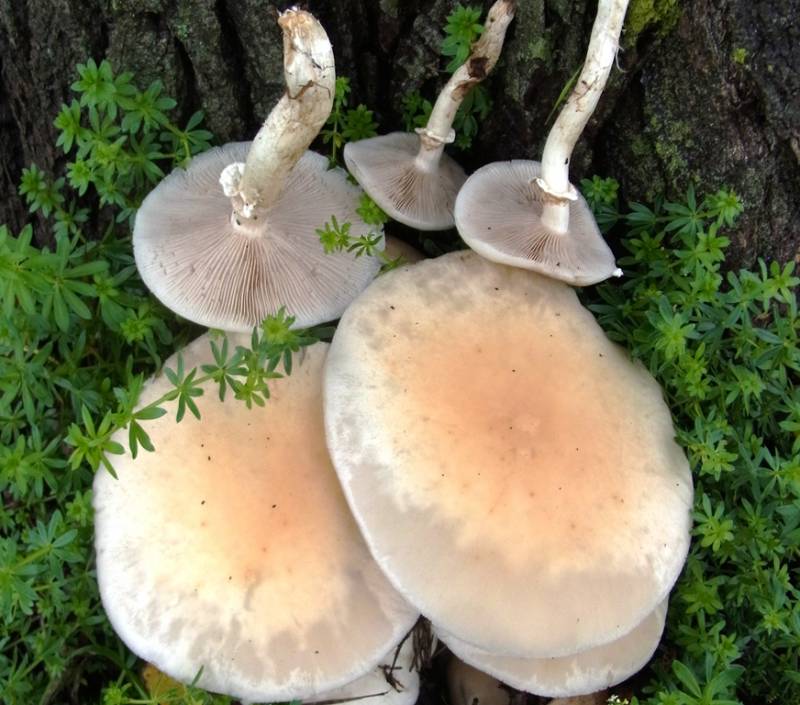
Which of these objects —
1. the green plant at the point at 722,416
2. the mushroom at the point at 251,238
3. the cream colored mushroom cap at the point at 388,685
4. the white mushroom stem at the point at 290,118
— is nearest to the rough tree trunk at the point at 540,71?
the green plant at the point at 722,416

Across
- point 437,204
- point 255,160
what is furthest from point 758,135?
point 255,160

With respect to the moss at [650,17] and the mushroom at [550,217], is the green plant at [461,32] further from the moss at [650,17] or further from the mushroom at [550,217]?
the moss at [650,17]

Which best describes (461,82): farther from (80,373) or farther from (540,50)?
(80,373)

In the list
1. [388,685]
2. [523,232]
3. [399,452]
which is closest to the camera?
[399,452]

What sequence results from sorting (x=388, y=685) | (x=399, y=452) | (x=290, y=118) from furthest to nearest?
(x=388, y=685) < (x=399, y=452) < (x=290, y=118)

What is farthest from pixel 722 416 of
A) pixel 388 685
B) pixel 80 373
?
pixel 80 373

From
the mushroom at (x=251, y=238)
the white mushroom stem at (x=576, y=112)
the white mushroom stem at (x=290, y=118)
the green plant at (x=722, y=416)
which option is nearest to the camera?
the white mushroom stem at (x=290, y=118)

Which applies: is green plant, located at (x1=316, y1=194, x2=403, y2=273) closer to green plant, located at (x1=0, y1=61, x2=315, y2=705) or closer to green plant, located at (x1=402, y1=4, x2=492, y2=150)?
green plant, located at (x1=0, y1=61, x2=315, y2=705)
